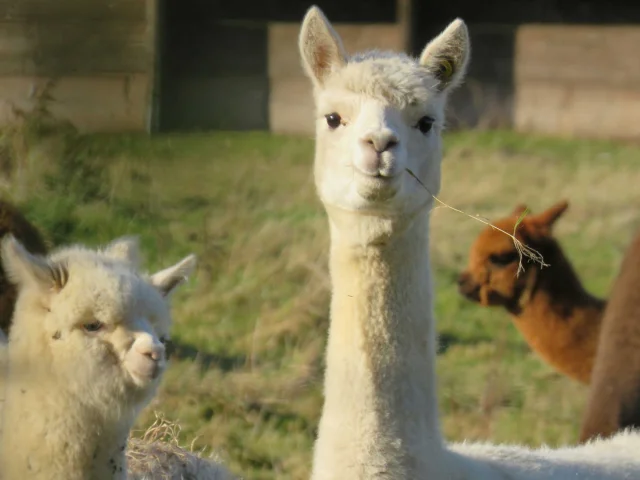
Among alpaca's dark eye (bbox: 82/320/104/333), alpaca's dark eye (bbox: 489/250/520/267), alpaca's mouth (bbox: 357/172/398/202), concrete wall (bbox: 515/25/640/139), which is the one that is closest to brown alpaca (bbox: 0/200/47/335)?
alpaca's dark eye (bbox: 82/320/104/333)

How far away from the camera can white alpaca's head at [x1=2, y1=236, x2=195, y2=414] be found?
12.0ft

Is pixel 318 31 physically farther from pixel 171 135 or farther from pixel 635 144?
pixel 635 144

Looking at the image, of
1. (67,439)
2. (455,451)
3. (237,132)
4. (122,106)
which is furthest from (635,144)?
(67,439)

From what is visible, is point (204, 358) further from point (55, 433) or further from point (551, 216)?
point (55, 433)

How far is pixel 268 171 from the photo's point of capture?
33.3ft

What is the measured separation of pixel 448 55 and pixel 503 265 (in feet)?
9.97

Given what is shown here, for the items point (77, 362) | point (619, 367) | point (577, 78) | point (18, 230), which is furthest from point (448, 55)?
point (577, 78)

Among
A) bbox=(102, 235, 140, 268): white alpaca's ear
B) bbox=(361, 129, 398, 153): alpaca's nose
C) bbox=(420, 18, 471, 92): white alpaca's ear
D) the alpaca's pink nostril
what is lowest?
the alpaca's pink nostril

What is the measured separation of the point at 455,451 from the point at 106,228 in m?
3.56

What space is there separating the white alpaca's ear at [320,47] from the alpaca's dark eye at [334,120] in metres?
0.17

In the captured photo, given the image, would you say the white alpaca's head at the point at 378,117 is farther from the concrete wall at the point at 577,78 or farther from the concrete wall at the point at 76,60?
the concrete wall at the point at 577,78

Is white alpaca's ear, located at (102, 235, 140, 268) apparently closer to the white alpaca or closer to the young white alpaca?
the young white alpaca

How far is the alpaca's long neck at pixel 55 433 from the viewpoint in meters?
3.75

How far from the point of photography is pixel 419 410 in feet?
12.9
